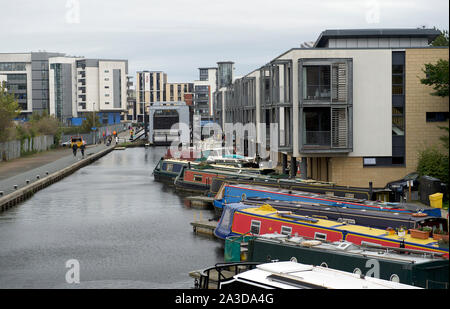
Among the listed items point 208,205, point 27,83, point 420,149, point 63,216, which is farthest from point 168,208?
point 27,83

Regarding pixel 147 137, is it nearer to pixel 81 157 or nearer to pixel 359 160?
pixel 81 157

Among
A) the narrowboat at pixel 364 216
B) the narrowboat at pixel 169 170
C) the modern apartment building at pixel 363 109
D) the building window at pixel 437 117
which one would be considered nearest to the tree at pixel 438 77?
the modern apartment building at pixel 363 109

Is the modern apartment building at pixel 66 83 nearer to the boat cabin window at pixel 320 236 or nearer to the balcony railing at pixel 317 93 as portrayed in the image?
the balcony railing at pixel 317 93

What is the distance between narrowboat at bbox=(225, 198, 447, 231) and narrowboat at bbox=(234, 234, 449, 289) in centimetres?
415

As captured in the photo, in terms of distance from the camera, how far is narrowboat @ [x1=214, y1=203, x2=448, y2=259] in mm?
19297

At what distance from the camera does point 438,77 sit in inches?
1406

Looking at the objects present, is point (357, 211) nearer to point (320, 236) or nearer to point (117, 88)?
point (320, 236)

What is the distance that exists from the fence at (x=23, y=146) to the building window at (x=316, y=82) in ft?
138

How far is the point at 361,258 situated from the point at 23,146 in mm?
70309

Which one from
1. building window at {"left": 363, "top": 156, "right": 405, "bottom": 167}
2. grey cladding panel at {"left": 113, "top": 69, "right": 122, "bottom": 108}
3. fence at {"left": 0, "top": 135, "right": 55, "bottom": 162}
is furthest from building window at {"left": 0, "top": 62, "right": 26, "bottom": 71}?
building window at {"left": 363, "top": 156, "right": 405, "bottom": 167}

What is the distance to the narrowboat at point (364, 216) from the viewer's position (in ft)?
74.0

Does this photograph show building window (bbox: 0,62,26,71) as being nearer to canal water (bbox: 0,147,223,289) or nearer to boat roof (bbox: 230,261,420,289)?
canal water (bbox: 0,147,223,289)
